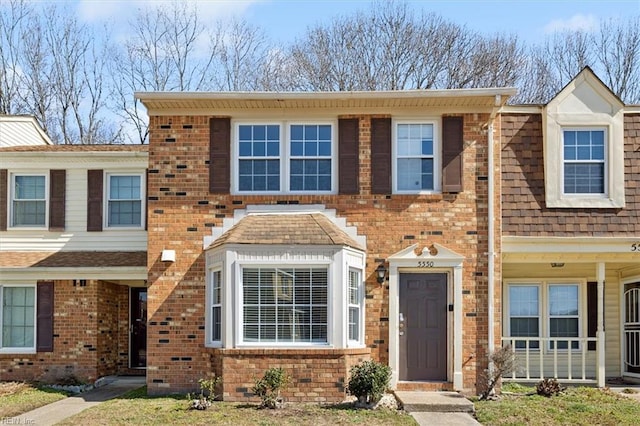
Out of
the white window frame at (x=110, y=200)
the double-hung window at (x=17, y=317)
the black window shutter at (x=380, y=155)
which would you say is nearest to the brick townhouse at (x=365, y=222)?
the black window shutter at (x=380, y=155)

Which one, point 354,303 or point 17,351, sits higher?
point 354,303

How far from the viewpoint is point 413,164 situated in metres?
13.8

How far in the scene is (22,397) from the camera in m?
13.8

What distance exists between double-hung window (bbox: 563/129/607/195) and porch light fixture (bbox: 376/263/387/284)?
12.4 ft

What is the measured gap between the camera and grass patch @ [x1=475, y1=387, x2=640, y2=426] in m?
11.2

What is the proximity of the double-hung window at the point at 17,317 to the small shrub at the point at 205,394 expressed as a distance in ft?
15.9

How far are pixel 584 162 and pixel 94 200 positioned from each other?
33.7 ft

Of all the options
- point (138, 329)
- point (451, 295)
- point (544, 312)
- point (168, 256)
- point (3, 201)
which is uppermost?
point (3, 201)

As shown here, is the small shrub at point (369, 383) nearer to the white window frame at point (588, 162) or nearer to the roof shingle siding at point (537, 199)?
the roof shingle siding at point (537, 199)

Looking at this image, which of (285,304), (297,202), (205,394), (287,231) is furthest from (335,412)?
(297,202)

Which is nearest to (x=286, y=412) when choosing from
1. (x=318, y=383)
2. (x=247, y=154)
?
(x=318, y=383)

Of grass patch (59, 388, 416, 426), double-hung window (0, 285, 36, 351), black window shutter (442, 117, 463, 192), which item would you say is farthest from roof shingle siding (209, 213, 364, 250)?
double-hung window (0, 285, 36, 351)

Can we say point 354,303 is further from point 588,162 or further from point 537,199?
point 588,162

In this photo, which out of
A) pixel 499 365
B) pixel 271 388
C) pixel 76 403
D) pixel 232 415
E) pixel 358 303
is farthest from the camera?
pixel 358 303
